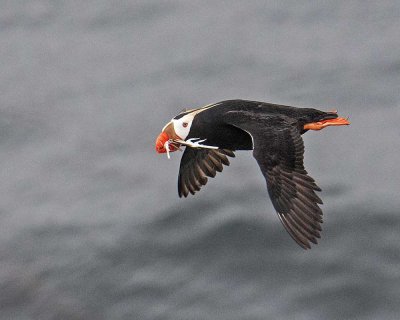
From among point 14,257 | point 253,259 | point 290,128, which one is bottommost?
point 290,128

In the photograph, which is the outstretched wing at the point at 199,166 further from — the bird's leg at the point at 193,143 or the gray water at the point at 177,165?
the gray water at the point at 177,165

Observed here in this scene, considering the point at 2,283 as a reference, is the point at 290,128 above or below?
below

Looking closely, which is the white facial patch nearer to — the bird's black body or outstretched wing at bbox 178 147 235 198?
the bird's black body

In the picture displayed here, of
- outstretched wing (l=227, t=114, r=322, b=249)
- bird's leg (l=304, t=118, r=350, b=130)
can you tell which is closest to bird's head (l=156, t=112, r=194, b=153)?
outstretched wing (l=227, t=114, r=322, b=249)

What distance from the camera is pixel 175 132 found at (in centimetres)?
1266

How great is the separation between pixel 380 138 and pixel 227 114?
4.99 m

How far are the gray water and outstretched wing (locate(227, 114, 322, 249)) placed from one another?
3401 mm

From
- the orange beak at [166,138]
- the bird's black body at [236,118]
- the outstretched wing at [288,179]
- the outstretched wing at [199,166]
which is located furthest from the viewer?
the outstretched wing at [199,166]

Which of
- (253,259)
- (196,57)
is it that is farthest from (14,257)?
(196,57)

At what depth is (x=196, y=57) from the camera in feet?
62.6

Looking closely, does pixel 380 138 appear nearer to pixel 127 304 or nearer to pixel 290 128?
pixel 127 304

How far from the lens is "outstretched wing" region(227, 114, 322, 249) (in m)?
11.7

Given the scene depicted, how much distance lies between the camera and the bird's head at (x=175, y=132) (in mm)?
12625

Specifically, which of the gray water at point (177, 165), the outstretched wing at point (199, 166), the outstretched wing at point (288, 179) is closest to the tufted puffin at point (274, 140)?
the outstretched wing at point (288, 179)
